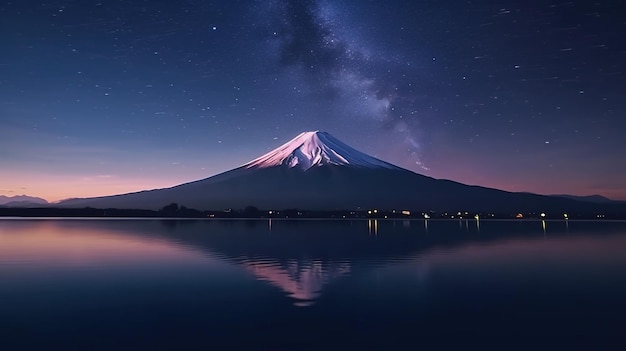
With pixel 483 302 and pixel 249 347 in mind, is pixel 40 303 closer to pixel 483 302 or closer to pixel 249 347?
pixel 249 347

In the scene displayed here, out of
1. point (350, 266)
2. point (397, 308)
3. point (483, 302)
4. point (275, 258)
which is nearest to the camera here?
point (397, 308)

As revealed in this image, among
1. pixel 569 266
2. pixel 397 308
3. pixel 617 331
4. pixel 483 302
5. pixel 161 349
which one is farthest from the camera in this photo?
pixel 569 266

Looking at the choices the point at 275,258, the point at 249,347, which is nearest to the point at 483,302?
the point at 249,347

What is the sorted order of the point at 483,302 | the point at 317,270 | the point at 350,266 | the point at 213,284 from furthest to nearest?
the point at 350,266 < the point at 317,270 < the point at 213,284 < the point at 483,302

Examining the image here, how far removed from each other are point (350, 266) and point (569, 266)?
1166 cm

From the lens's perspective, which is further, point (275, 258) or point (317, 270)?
point (275, 258)

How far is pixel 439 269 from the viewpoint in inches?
1014

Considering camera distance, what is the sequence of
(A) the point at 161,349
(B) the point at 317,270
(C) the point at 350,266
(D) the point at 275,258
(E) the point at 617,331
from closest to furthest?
(A) the point at 161,349
(E) the point at 617,331
(B) the point at 317,270
(C) the point at 350,266
(D) the point at 275,258

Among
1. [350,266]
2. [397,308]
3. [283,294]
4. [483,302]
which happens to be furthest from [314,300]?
[350,266]

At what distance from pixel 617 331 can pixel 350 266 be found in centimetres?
1452

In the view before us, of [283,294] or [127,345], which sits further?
[283,294]

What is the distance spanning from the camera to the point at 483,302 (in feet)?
54.6

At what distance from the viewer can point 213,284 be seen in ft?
66.0

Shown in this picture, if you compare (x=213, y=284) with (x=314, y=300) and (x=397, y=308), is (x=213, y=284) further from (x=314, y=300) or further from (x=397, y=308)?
(x=397, y=308)
